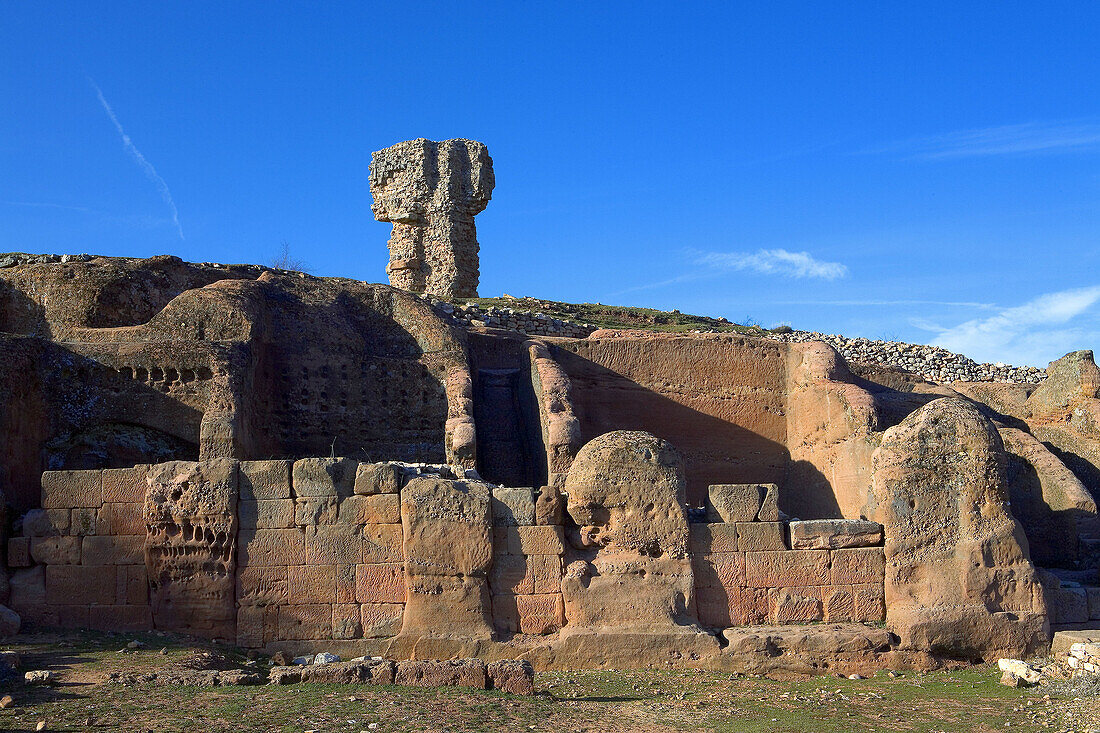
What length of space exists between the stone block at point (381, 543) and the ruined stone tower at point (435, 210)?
15.9 m

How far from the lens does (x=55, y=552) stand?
11195 mm

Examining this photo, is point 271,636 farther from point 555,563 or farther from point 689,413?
point 689,413

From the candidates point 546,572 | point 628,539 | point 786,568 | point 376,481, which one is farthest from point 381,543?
point 786,568

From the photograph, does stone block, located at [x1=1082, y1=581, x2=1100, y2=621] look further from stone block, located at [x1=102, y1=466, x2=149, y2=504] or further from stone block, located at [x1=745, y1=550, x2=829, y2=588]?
stone block, located at [x1=102, y1=466, x2=149, y2=504]

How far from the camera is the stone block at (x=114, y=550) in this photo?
1120 cm

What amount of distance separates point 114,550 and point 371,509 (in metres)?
2.52

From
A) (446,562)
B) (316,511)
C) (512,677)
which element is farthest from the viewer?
(316,511)

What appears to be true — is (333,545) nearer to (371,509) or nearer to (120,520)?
(371,509)

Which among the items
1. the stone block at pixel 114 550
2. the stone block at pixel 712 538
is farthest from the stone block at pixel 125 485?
the stone block at pixel 712 538

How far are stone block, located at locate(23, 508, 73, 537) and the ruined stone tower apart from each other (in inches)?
624

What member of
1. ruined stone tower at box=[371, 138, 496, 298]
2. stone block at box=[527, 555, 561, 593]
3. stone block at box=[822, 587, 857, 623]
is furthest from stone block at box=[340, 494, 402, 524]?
ruined stone tower at box=[371, 138, 496, 298]

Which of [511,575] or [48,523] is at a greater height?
[48,523]

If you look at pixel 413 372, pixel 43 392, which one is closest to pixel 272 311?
pixel 413 372

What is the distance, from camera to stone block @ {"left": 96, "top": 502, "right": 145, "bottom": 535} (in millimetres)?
11242
